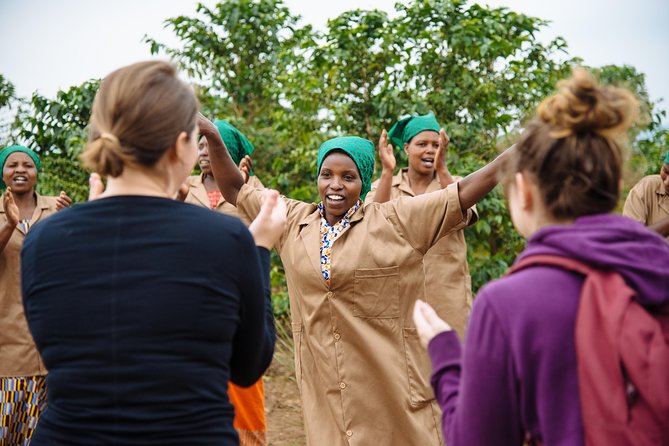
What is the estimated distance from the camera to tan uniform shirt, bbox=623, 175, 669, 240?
562cm

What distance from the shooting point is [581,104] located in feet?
5.78

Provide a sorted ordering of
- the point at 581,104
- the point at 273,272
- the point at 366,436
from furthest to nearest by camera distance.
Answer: the point at 273,272 < the point at 366,436 < the point at 581,104

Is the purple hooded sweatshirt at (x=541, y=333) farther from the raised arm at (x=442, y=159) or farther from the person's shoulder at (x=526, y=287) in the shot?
the raised arm at (x=442, y=159)

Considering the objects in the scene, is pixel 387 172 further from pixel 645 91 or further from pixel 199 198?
pixel 645 91

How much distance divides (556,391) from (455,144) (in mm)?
5784

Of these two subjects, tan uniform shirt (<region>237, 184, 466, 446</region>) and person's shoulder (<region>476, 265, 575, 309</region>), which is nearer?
person's shoulder (<region>476, 265, 575, 309</region>)

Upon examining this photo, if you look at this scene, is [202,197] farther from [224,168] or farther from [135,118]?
[135,118]

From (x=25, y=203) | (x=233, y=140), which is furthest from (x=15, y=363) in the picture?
(x=233, y=140)

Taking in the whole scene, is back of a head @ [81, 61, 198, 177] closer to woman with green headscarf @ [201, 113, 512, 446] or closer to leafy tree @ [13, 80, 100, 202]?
woman with green headscarf @ [201, 113, 512, 446]

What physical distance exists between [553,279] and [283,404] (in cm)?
557

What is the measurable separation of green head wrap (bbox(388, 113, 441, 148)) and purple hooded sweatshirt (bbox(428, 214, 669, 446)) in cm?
424

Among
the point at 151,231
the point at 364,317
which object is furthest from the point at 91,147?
the point at 364,317

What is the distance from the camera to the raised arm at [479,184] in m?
3.08

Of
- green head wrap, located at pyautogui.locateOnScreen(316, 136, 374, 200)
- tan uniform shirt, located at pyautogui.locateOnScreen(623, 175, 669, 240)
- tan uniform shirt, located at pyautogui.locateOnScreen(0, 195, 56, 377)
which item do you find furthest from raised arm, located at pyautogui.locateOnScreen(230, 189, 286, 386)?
tan uniform shirt, located at pyautogui.locateOnScreen(623, 175, 669, 240)
